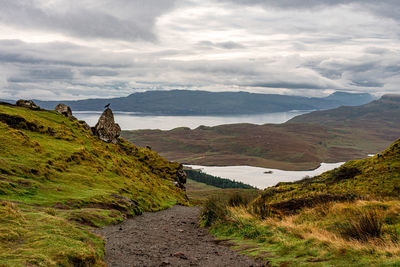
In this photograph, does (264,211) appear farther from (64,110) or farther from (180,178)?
(64,110)

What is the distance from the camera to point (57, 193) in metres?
29.7

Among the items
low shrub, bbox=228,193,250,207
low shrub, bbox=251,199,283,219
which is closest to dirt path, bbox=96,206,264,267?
low shrub, bbox=228,193,250,207

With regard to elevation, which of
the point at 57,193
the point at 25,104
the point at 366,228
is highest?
the point at 25,104

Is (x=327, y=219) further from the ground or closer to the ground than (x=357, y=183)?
closer to the ground

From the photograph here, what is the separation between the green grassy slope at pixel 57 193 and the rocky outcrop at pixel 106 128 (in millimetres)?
3381

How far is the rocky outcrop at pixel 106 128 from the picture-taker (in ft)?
225

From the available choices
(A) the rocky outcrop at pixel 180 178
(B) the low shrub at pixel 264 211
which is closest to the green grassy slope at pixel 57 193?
(B) the low shrub at pixel 264 211

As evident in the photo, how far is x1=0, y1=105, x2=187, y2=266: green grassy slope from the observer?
1276 cm

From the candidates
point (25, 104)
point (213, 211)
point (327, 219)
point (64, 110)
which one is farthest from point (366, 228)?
point (64, 110)

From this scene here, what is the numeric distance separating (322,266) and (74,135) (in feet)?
168

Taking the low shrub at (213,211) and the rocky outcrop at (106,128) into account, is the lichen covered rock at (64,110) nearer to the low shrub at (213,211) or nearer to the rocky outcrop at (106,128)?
the rocky outcrop at (106,128)

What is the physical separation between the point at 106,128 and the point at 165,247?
175ft

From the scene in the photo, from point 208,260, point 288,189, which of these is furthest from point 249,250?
point 288,189

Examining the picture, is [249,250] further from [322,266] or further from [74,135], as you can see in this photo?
[74,135]
